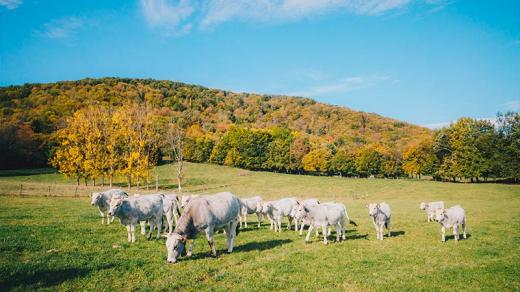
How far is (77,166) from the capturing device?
173 feet

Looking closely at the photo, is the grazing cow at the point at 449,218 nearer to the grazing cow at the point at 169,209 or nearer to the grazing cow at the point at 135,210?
the grazing cow at the point at 169,209

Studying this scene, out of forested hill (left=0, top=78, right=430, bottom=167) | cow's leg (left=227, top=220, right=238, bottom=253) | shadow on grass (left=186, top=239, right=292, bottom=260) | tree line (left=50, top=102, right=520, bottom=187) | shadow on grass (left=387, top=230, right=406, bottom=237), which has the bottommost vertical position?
shadow on grass (left=387, top=230, right=406, bottom=237)

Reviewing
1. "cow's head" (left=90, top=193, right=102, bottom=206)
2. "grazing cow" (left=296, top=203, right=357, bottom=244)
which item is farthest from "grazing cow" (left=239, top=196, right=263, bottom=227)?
"cow's head" (left=90, top=193, right=102, bottom=206)

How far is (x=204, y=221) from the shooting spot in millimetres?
13344

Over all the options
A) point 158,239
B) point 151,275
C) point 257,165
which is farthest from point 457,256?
point 257,165

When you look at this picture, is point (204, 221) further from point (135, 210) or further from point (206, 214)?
point (135, 210)

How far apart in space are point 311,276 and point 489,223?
72.1 ft

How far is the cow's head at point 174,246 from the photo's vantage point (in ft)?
39.7

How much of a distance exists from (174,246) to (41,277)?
170 inches

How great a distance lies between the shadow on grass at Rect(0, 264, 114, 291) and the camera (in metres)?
9.54

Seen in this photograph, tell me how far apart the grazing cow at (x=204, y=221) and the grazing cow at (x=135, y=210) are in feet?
12.2

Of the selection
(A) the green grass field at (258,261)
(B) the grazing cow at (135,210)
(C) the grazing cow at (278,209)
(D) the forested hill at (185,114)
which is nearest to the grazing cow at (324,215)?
(A) the green grass field at (258,261)

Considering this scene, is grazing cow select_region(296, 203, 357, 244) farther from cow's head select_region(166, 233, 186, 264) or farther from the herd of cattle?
cow's head select_region(166, 233, 186, 264)

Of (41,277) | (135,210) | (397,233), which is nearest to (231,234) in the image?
(135,210)
